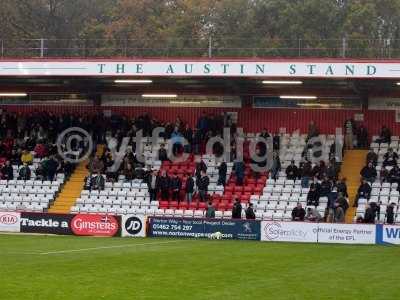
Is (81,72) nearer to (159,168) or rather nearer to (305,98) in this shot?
(159,168)

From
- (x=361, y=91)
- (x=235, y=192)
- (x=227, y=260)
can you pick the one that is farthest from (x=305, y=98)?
(x=227, y=260)

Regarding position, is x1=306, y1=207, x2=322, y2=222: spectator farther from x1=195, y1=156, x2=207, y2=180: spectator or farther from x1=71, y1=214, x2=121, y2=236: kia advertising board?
x1=71, y1=214, x2=121, y2=236: kia advertising board

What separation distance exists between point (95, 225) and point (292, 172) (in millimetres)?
9569

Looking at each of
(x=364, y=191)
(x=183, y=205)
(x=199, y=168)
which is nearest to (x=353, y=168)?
(x=364, y=191)

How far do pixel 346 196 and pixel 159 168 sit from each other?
981 centimetres

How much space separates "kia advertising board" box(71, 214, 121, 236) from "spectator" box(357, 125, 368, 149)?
44.8ft

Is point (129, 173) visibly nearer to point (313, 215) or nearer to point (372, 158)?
point (313, 215)

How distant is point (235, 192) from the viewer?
42062mm

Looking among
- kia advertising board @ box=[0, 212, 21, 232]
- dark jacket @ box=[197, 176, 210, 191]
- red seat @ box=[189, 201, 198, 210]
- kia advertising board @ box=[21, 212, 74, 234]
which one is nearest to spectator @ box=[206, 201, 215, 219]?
red seat @ box=[189, 201, 198, 210]

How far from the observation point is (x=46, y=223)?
125 feet

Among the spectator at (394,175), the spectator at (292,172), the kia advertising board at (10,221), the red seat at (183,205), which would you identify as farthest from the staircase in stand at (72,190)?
the spectator at (394,175)

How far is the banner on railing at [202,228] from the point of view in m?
35.7

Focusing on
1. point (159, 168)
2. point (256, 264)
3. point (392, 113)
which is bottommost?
point (256, 264)

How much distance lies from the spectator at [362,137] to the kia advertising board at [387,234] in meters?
11.0
